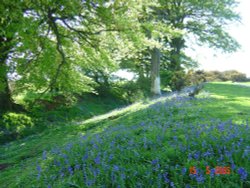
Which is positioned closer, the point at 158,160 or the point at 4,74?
the point at 158,160

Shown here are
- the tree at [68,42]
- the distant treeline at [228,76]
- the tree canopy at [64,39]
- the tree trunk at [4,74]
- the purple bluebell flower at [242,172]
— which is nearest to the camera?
the purple bluebell flower at [242,172]

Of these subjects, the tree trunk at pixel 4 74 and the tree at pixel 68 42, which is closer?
the tree at pixel 68 42

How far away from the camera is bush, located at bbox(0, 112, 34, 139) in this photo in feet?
55.7

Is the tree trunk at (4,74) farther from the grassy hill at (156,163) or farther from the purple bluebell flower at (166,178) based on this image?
the purple bluebell flower at (166,178)

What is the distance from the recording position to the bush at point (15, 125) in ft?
55.7

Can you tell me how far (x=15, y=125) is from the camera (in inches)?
717

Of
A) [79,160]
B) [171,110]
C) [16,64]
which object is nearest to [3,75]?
[16,64]

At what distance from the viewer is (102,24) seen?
16172 millimetres

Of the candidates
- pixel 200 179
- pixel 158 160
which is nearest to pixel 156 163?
pixel 158 160

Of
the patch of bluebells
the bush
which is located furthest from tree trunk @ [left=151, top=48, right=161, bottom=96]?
the patch of bluebells

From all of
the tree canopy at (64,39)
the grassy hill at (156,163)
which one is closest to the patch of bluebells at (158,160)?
the grassy hill at (156,163)

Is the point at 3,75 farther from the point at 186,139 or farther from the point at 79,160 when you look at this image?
the point at 186,139

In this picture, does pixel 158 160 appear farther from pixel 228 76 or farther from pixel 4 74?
pixel 228 76

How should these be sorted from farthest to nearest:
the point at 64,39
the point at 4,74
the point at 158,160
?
the point at 64,39
the point at 4,74
the point at 158,160
